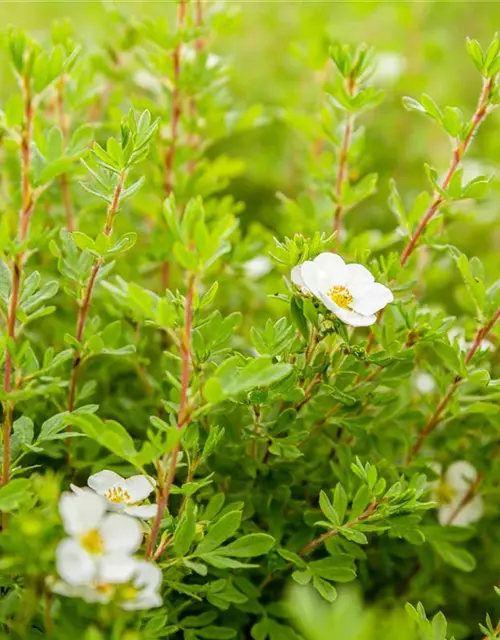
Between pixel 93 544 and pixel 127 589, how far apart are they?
0.16 ft

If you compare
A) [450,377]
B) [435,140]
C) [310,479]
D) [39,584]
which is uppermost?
[39,584]

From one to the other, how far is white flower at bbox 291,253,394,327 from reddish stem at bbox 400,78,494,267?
0.10m

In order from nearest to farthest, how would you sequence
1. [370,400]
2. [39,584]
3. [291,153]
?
[39,584] < [370,400] < [291,153]

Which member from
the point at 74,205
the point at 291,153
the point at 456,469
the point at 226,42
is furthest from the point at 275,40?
the point at 456,469

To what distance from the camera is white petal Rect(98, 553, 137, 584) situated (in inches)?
25.8

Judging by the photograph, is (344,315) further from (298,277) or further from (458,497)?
(458,497)

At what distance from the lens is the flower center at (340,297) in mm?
901

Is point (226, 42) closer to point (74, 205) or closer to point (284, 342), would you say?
point (74, 205)

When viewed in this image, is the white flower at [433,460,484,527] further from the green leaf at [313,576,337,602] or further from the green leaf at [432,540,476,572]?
the green leaf at [313,576,337,602]

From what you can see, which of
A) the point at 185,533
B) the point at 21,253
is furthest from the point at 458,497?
the point at 21,253

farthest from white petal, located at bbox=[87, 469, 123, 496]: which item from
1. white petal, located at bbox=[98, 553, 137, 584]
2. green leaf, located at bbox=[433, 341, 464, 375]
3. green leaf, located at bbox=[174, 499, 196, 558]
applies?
green leaf, located at bbox=[433, 341, 464, 375]

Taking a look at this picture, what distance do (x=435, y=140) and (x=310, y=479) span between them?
1471 millimetres

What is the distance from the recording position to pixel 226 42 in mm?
2537

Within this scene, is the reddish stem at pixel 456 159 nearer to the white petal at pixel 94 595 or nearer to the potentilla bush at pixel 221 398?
the potentilla bush at pixel 221 398
